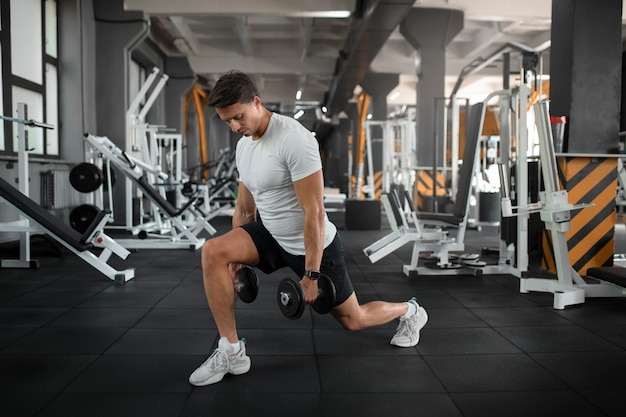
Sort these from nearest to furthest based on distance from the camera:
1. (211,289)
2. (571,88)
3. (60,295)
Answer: (211,289) < (60,295) < (571,88)

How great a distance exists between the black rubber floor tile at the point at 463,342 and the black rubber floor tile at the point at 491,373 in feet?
0.21

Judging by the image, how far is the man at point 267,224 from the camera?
1.76 meters

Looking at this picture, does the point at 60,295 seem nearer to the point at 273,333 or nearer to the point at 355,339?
the point at 273,333

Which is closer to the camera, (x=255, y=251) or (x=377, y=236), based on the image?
(x=255, y=251)

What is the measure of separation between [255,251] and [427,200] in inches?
249

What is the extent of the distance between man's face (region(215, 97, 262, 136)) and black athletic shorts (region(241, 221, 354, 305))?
37 centimetres

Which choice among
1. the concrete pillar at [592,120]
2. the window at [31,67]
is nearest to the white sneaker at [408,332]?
the concrete pillar at [592,120]

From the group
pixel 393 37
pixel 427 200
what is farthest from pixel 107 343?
pixel 393 37

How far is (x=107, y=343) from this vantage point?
2.36m

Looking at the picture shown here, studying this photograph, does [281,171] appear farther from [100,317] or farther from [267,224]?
[100,317]

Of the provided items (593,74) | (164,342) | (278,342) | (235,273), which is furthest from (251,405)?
(593,74)

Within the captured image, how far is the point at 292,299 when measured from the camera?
171 cm

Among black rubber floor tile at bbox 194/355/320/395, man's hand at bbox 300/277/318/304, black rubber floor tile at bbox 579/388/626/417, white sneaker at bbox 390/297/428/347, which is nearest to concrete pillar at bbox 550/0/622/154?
white sneaker at bbox 390/297/428/347

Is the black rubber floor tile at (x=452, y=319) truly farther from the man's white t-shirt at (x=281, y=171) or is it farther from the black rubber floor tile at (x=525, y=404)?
the man's white t-shirt at (x=281, y=171)
